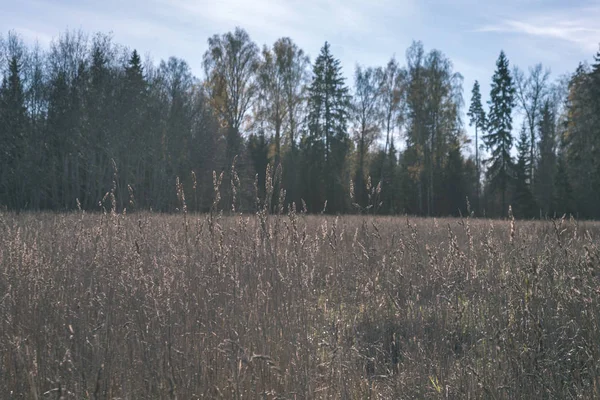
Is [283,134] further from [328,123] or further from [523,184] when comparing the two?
[523,184]

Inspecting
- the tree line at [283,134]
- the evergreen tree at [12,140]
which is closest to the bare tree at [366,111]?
the tree line at [283,134]

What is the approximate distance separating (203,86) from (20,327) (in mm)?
29371

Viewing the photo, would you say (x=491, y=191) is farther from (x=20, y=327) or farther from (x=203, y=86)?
(x=20, y=327)

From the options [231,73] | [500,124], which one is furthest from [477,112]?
[231,73]

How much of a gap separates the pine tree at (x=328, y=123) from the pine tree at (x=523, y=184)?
11045 mm

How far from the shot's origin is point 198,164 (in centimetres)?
2672

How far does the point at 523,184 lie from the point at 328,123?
13.1m

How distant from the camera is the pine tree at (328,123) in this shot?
32969 mm

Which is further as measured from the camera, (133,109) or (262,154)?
(262,154)

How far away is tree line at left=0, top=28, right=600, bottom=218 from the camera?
24.3 metres

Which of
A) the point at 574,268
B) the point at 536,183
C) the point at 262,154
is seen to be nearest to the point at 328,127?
the point at 262,154

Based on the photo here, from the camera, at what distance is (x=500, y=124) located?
34.3m

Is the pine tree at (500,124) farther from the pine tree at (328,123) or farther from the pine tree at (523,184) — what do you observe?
the pine tree at (328,123)

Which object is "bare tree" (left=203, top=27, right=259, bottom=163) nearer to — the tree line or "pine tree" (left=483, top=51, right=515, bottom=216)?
the tree line
